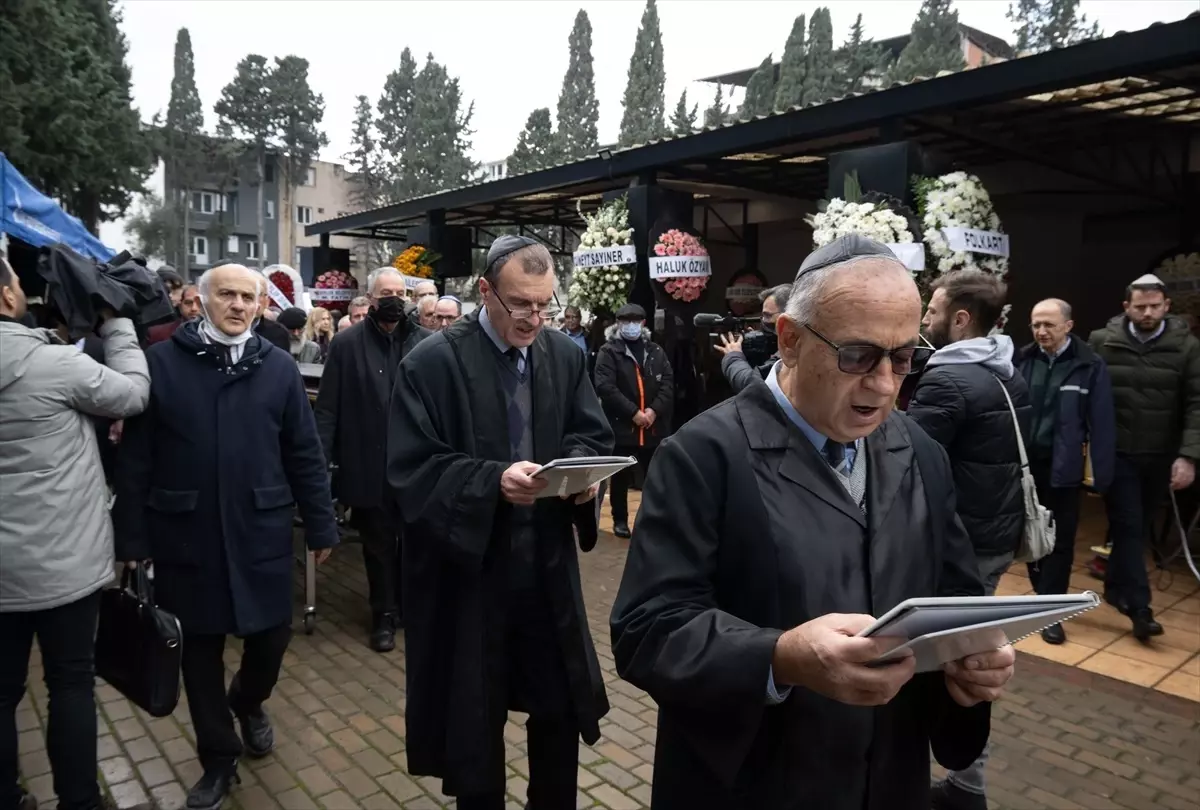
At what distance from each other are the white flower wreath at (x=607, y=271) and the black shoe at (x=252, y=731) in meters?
6.49

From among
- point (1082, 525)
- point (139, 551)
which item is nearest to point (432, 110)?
point (1082, 525)

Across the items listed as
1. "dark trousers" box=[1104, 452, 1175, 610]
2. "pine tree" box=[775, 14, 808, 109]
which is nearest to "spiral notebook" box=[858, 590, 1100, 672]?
"dark trousers" box=[1104, 452, 1175, 610]

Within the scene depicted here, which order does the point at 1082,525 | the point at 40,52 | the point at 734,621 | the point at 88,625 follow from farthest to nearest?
the point at 40,52
the point at 1082,525
the point at 88,625
the point at 734,621

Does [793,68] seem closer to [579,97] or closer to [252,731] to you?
[579,97]

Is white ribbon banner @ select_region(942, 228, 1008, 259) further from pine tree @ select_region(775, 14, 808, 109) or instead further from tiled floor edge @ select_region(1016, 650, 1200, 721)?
pine tree @ select_region(775, 14, 808, 109)

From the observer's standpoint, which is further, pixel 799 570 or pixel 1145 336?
pixel 1145 336

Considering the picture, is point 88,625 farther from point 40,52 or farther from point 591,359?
point 40,52

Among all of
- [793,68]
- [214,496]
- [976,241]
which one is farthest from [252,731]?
[793,68]

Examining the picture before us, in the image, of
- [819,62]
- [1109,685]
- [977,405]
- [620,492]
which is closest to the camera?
[977,405]

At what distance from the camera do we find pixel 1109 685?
15.8ft

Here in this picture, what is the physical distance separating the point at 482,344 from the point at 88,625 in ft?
5.68

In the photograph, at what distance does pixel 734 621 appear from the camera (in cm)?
151

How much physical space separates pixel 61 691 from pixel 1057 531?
18.1 feet

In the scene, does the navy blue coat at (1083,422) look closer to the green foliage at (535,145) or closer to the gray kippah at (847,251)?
the gray kippah at (847,251)
